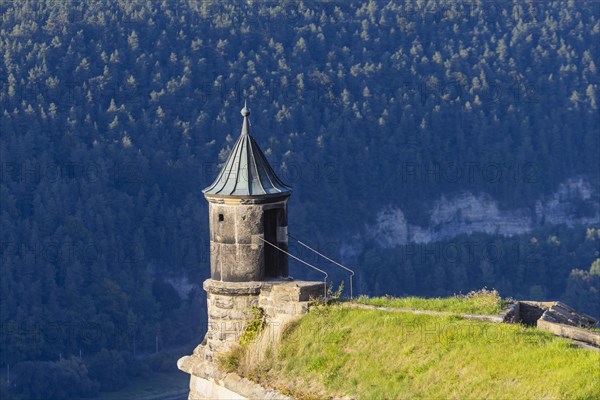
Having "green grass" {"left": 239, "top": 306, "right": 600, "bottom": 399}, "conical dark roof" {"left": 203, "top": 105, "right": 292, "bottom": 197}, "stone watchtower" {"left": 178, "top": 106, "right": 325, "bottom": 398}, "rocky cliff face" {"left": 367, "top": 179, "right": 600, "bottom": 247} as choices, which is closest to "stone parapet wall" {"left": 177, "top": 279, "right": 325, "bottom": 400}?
"stone watchtower" {"left": 178, "top": 106, "right": 325, "bottom": 398}

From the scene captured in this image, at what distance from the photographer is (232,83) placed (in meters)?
151

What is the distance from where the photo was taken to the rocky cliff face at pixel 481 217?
15938 cm

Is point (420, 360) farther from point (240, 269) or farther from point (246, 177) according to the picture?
point (246, 177)

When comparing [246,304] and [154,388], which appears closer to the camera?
[246,304]

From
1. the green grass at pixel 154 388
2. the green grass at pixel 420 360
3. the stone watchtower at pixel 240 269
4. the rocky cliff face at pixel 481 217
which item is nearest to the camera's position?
the green grass at pixel 420 360

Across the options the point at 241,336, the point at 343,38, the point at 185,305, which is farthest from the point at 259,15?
the point at 241,336

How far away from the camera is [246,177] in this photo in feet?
77.3

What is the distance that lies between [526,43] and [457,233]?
36.5 metres

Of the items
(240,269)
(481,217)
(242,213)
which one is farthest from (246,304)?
(481,217)

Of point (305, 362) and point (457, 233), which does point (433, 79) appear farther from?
point (305, 362)

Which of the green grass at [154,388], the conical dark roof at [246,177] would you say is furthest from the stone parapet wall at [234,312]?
the green grass at [154,388]

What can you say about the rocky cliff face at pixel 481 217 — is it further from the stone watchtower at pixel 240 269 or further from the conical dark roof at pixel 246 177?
the stone watchtower at pixel 240 269

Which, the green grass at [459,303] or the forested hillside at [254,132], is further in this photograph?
the forested hillside at [254,132]

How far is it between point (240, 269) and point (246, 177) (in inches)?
66.7
